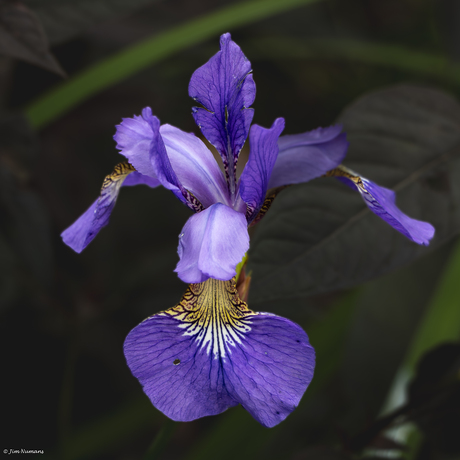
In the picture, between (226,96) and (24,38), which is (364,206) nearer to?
(226,96)

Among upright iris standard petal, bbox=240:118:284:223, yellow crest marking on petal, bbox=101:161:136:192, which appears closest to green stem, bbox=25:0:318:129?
yellow crest marking on petal, bbox=101:161:136:192

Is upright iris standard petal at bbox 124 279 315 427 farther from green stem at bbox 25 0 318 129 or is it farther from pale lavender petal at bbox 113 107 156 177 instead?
green stem at bbox 25 0 318 129

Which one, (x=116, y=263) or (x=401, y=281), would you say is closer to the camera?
(x=401, y=281)

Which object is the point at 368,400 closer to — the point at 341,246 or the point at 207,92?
the point at 341,246

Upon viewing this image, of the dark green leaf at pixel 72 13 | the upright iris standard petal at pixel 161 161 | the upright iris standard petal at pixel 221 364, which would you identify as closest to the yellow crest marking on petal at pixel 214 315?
the upright iris standard petal at pixel 221 364

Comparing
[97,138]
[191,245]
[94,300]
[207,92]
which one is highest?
[207,92]

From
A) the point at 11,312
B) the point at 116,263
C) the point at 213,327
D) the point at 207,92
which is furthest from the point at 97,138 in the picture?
the point at 213,327

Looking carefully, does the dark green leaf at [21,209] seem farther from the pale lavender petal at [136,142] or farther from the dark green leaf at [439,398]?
the dark green leaf at [439,398]
